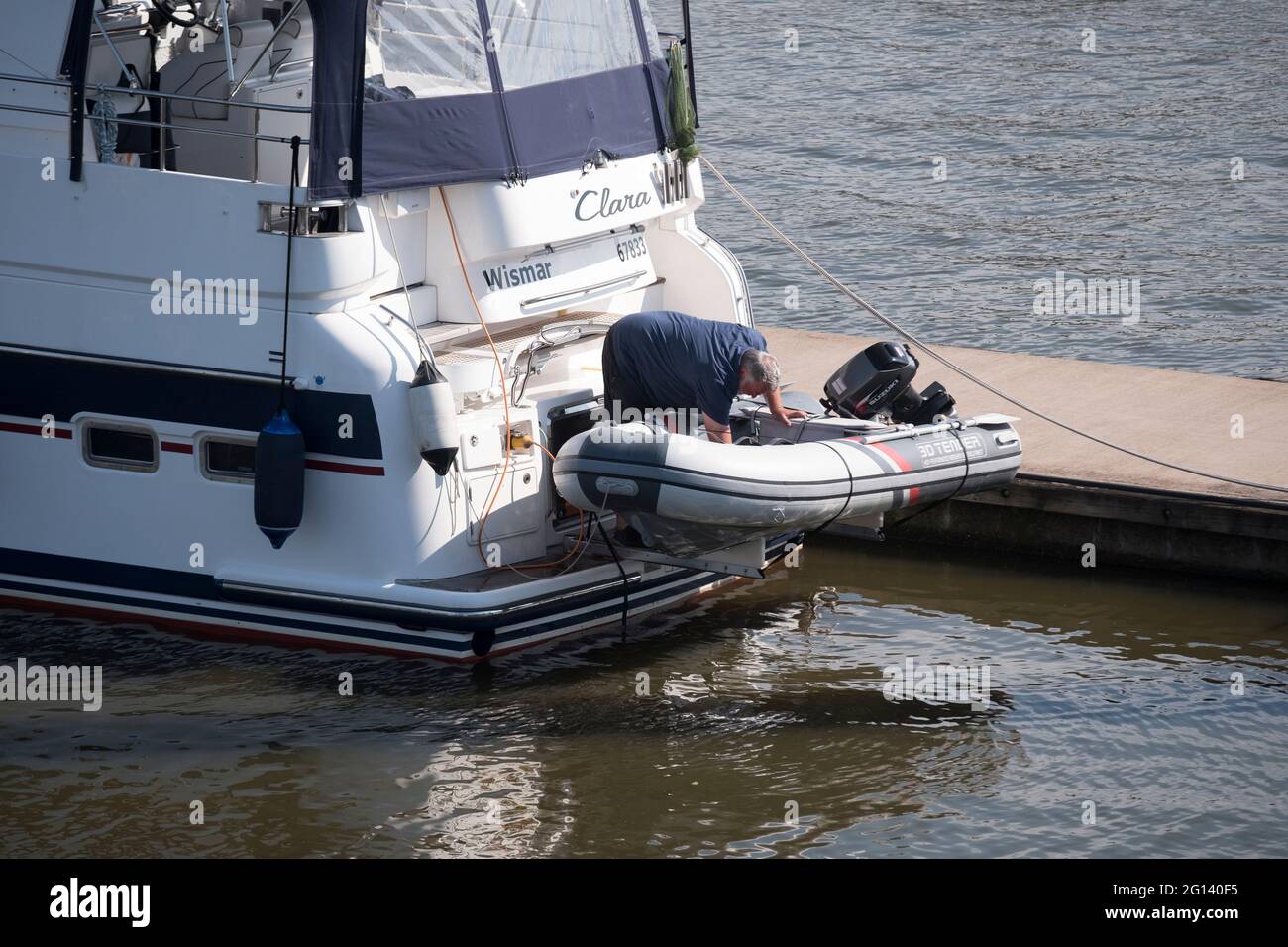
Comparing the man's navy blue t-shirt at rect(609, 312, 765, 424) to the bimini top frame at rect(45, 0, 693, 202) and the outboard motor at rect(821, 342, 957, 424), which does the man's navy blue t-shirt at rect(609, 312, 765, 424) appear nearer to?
the outboard motor at rect(821, 342, 957, 424)

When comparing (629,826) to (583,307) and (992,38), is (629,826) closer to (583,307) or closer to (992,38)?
(583,307)

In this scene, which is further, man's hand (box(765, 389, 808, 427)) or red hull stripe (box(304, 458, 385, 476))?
man's hand (box(765, 389, 808, 427))

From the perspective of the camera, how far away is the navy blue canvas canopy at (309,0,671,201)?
7.71m

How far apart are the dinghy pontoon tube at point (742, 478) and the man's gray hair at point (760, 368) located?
0.33 metres

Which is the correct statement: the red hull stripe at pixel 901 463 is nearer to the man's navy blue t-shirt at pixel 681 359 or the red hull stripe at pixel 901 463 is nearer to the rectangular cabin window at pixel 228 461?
the man's navy blue t-shirt at pixel 681 359

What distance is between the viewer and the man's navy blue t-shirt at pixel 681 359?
8.26 meters

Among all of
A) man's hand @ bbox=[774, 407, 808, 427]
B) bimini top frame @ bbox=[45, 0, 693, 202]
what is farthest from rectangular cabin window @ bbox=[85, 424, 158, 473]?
man's hand @ bbox=[774, 407, 808, 427]

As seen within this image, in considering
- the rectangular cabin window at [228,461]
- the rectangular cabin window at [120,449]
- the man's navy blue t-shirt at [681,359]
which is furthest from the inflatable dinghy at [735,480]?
the rectangular cabin window at [120,449]

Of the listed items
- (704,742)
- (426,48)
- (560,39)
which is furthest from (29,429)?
(704,742)

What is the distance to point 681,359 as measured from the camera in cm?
827

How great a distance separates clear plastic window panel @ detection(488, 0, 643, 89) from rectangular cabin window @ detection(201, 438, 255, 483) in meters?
2.21

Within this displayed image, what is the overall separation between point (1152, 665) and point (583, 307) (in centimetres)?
344

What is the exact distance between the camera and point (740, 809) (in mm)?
7086

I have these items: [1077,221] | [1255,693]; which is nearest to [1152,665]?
[1255,693]
